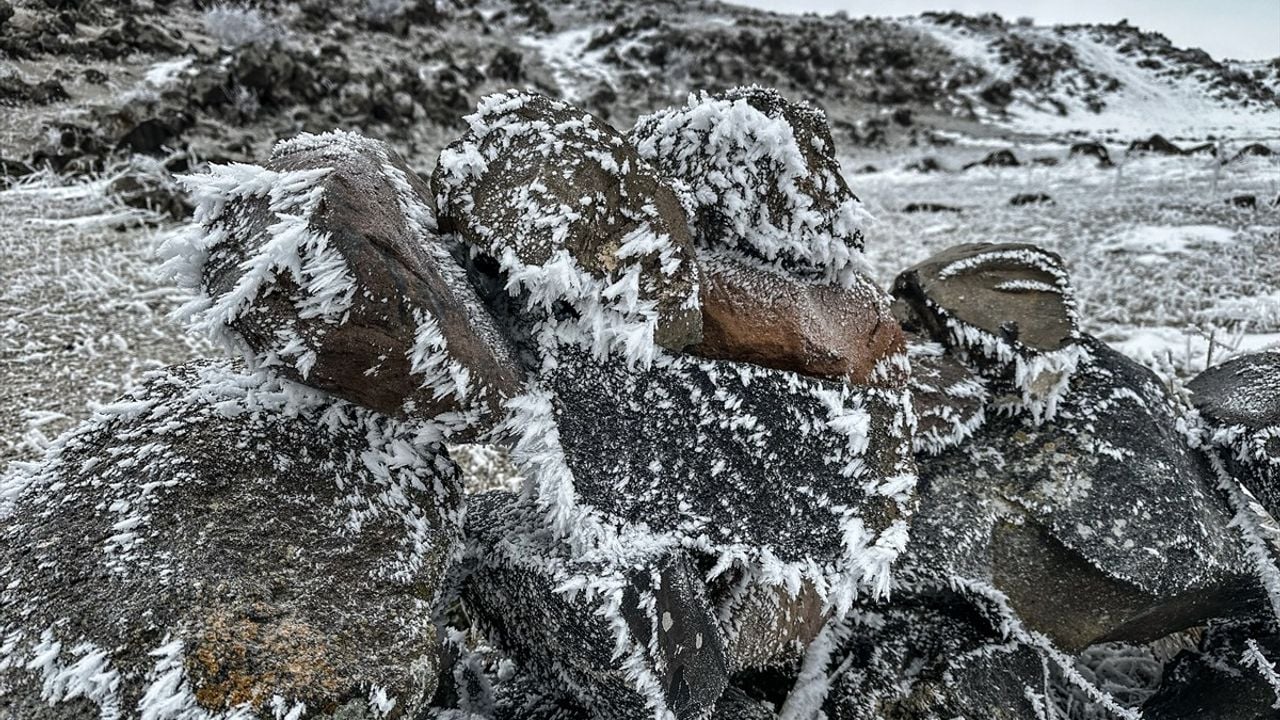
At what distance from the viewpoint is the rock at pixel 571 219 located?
1565 millimetres

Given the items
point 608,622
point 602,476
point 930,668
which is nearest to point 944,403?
point 930,668

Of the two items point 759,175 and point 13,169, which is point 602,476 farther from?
point 13,169

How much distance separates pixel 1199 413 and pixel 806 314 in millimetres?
1499

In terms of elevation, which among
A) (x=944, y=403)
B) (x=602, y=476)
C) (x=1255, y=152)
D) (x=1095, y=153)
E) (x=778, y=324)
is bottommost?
(x=1095, y=153)

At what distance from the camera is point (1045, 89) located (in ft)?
78.4

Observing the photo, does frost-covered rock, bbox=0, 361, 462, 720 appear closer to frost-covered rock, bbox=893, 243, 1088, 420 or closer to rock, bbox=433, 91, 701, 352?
rock, bbox=433, 91, 701, 352

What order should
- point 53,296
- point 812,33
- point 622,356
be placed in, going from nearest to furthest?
point 622,356 → point 53,296 → point 812,33

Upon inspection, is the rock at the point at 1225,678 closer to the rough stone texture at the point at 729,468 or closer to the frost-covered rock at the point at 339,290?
the rough stone texture at the point at 729,468

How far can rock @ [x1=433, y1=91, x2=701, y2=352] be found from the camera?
5.14 ft

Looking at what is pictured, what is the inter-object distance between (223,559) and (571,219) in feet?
3.18

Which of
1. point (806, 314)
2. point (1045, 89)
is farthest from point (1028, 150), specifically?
point (806, 314)

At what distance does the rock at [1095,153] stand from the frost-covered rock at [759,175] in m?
11.7

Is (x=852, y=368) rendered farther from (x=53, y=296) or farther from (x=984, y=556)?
(x=53, y=296)

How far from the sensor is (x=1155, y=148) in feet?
39.8
